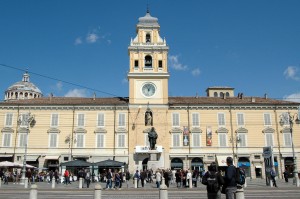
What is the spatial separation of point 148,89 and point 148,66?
372cm

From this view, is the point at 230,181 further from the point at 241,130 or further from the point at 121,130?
the point at 241,130

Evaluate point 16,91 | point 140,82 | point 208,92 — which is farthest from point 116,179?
point 16,91

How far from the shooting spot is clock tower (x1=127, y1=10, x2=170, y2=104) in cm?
4866

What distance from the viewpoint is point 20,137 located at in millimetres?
46500

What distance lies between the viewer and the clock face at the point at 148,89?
4884 centimetres

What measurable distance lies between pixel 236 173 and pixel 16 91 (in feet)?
311

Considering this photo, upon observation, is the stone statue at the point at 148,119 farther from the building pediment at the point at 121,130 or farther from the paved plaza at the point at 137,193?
the paved plaza at the point at 137,193

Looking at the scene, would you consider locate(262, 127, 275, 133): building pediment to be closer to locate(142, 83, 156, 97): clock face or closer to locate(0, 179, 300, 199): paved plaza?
locate(142, 83, 156, 97): clock face

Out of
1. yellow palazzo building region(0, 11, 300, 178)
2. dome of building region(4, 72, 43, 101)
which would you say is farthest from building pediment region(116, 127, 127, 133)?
dome of building region(4, 72, 43, 101)

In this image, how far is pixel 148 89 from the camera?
49.0m

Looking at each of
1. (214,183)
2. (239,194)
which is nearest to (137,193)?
(214,183)

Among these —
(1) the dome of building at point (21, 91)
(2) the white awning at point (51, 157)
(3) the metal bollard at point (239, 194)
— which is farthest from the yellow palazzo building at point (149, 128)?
(1) the dome of building at point (21, 91)

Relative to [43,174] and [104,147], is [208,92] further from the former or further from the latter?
[43,174]

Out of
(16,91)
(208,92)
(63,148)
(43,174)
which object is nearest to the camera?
(43,174)
